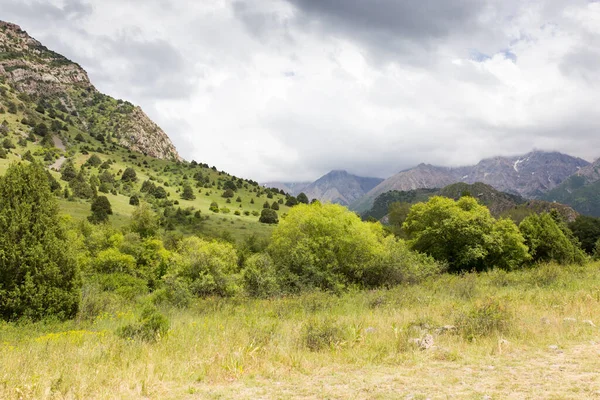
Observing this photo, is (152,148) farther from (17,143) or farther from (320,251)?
(320,251)

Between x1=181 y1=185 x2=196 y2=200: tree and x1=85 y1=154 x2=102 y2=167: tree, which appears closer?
x1=181 y1=185 x2=196 y2=200: tree

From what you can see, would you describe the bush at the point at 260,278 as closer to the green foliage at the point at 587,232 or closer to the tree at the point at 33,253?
the tree at the point at 33,253

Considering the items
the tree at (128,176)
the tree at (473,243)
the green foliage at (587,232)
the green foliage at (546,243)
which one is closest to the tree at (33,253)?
the tree at (473,243)

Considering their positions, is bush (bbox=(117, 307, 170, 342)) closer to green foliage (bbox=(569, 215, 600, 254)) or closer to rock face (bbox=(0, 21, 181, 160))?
green foliage (bbox=(569, 215, 600, 254))

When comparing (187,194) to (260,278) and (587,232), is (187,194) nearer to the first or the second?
(260,278)

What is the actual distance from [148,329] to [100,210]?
69.2 meters

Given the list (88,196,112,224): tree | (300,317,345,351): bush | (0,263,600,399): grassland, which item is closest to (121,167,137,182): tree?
(88,196,112,224): tree

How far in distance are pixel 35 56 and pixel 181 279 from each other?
782 ft

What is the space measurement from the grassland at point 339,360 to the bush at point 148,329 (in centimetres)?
30

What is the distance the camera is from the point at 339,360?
25.9 ft

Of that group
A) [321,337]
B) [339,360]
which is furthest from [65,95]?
[339,360]

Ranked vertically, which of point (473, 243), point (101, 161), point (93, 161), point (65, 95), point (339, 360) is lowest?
point (339, 360)

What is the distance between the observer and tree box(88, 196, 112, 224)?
2563 inches

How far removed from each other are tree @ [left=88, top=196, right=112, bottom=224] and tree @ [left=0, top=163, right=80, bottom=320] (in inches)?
2122
